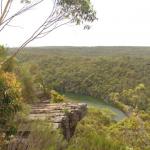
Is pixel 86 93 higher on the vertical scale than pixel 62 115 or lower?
lower

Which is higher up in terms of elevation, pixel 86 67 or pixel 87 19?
pixel 87 19

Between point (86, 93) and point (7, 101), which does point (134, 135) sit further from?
point (86, 93)

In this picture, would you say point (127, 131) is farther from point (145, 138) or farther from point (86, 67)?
point (86, 67)

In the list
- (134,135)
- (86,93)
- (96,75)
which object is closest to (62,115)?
(134,135)

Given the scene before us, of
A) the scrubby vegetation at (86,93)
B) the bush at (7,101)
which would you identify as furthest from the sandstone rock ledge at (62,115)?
the bush at (7,101)

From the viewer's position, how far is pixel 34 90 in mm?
23703

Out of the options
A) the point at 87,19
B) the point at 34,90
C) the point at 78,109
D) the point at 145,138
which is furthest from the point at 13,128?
the point at 145,138

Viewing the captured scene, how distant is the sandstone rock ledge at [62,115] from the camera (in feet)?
54.4

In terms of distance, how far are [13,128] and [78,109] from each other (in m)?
5.36

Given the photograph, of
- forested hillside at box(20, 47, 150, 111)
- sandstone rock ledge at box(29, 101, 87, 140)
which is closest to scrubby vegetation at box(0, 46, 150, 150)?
forested hillside at box(20, 47, 150, 111)

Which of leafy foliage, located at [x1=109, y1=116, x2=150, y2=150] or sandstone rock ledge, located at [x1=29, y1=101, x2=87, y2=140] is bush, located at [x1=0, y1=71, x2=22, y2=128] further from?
leafy foliage, located at [x1=109, y1=116, x2=150, y2=150]

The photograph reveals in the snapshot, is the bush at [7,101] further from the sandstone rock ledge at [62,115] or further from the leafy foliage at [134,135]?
the leafy foliage at [134,135]

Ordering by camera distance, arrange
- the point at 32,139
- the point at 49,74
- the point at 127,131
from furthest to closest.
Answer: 1. the point at 49,74
2. the point at 127,131
3. the point at 32,139

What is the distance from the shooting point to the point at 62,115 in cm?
1753
